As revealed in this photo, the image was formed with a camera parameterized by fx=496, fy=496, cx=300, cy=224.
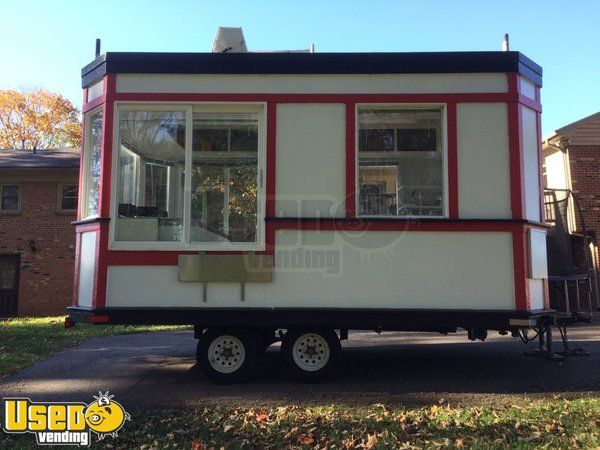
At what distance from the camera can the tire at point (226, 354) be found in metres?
5.59

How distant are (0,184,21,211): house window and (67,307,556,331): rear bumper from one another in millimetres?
12234

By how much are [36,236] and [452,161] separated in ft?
45.9

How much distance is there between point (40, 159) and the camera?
16.4 metres

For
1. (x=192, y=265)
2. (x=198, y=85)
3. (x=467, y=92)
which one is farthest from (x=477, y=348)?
(x=198, y=85)

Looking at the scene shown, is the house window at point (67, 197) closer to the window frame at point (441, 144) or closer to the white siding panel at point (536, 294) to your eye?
the window frame at point (441, 144)

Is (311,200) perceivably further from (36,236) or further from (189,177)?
(36,236)

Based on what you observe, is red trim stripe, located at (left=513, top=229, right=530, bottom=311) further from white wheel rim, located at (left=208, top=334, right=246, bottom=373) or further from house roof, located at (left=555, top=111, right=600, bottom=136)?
house roof, located at (left=555, top=111, right=600, bottom=136)

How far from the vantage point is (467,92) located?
563 cm

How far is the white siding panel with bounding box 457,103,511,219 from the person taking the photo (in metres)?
5.50

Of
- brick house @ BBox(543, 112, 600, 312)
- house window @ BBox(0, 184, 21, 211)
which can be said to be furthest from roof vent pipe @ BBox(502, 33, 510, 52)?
house window @ BBox(0, 184, 21, 211)

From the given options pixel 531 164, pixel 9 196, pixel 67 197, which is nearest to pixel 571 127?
pixel 531 164

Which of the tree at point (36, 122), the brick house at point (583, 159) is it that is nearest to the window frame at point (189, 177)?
the brick house at point (583, 159)

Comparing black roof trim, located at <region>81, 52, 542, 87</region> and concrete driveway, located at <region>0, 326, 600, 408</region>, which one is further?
black roof trim, located at <region>81, 52, 542, 87</region>

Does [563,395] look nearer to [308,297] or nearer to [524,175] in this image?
[524,175]
